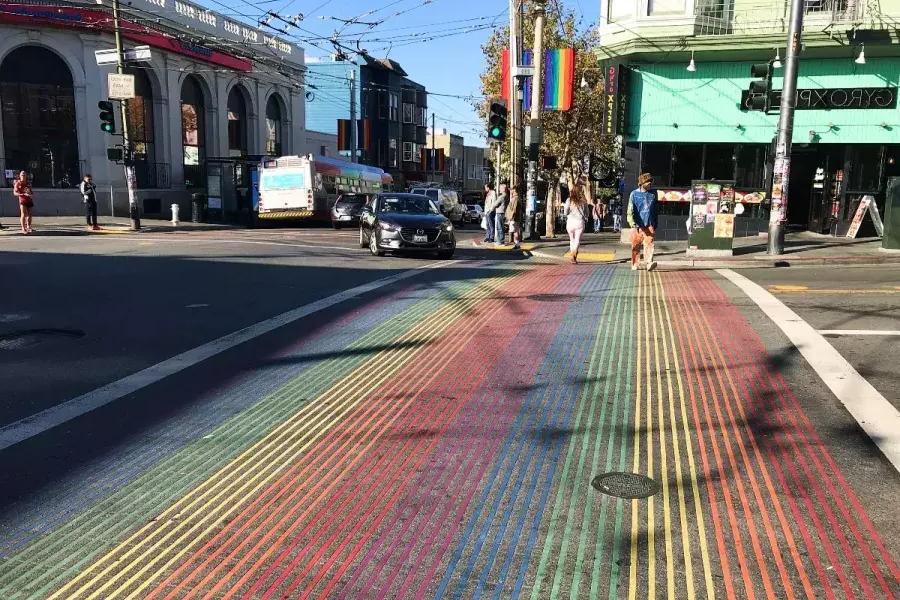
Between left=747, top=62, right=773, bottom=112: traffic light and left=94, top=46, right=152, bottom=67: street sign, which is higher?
left=94, top=46, right=152, bottom=67: street sign

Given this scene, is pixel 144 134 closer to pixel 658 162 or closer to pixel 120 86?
pixel 120 86

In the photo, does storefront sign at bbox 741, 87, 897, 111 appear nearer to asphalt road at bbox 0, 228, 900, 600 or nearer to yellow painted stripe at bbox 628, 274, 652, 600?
asphalt road at bbox 0, 228, 900, 600

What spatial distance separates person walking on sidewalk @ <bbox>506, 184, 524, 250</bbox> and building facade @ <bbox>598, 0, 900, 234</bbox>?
3.44 metres

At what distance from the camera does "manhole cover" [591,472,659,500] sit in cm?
392

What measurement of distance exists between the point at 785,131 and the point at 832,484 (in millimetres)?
13277

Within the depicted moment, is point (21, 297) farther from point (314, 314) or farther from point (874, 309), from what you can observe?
point (874, 309)

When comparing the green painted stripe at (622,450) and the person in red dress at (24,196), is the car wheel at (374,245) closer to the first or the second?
the green painted stripe at (622,450)

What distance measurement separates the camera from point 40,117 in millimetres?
29594

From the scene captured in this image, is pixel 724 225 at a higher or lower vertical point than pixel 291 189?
lower

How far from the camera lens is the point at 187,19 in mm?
34250

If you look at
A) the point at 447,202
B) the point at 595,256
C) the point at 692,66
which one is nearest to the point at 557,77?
the point at 692,66

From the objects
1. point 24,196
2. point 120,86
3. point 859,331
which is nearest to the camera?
point 859,331

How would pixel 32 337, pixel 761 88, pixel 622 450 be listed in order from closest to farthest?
1. pixel 622 450
2. pixel 32 337
3. pixel 761 88

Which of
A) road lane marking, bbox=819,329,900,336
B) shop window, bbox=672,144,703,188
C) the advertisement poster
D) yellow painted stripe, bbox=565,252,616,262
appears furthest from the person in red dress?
road lane marking, bbox=819,329,900,336
